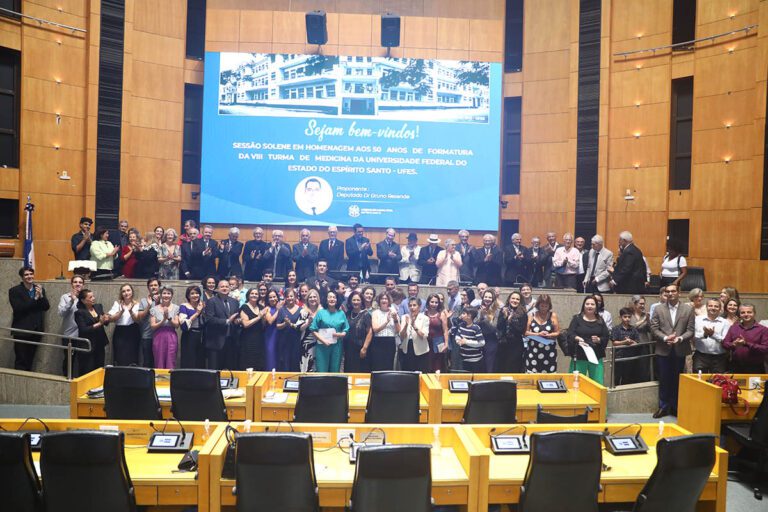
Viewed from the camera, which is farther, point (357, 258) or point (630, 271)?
point (357, 258)

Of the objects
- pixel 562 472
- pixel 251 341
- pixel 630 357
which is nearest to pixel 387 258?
pixel 251 341

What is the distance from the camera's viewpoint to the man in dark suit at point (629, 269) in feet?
31.8

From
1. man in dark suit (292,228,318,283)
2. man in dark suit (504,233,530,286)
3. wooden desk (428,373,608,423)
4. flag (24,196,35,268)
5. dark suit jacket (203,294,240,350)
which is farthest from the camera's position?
man in dark suit (504,233,530,286)

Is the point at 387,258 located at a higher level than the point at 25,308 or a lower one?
higher

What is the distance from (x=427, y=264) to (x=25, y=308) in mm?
5662

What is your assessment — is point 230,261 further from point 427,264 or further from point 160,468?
point 160,468

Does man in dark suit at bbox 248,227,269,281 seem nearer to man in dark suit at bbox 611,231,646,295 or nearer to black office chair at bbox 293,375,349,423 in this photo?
black office chair at bbox 293,375,349,423

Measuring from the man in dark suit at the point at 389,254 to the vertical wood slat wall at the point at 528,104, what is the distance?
2870 millimetres

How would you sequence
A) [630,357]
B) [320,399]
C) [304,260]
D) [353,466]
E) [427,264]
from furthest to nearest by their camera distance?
[427,264]
[304,260]
[630,357]
[320,399]
[353,466]

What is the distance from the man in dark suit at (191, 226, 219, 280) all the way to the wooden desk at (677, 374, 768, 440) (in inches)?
262

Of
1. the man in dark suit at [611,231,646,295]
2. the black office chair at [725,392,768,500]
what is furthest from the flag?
the black office chair at [725,392,768,500]

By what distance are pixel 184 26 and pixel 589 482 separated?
12621mm

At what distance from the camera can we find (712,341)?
7.31 meters

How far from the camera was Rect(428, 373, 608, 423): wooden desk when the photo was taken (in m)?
5.69
